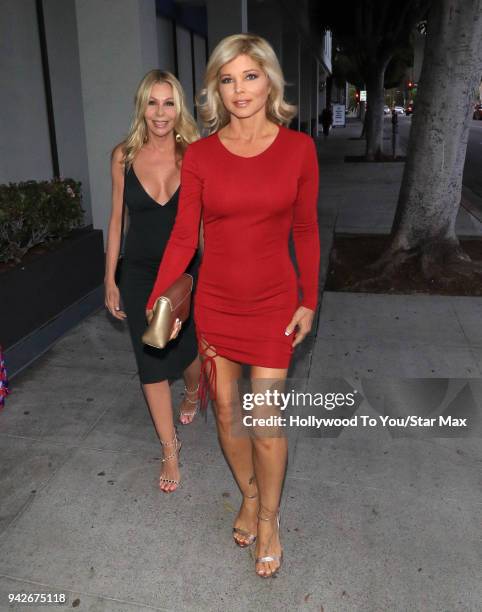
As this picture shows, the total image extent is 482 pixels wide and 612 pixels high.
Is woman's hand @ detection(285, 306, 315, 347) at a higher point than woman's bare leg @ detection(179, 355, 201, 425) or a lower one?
higher

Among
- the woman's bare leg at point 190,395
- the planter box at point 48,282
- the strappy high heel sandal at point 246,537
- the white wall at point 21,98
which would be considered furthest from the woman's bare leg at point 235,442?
the white wall at point 21,98

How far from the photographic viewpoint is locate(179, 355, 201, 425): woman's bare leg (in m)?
4.04

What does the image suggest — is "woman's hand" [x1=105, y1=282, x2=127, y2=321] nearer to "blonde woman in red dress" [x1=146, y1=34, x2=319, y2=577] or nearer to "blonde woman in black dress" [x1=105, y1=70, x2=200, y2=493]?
"blonde woman in black dress" [x1=105, y1=70, x2=200, y2=493]

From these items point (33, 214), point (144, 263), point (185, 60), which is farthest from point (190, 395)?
point (185, 60)

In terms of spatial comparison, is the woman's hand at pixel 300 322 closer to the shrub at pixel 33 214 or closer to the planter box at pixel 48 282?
the planter box at pixel 48 282

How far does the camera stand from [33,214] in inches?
230

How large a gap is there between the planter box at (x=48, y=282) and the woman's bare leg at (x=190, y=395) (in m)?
1.96

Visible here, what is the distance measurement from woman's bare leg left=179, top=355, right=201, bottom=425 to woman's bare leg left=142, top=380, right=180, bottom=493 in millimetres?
558

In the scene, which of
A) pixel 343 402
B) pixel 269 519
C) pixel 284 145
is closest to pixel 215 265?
pixel 284 145

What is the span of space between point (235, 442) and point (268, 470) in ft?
0.71

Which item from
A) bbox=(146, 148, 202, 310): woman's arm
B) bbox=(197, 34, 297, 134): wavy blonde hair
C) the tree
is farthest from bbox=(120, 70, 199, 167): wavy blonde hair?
the tree

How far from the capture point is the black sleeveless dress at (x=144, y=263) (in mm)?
3229

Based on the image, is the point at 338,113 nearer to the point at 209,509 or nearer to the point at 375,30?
the point at 375,30

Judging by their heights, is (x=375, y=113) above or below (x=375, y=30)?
below
